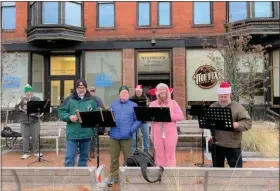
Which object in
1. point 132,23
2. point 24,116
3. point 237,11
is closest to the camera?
point 24,116

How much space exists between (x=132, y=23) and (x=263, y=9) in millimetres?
6723

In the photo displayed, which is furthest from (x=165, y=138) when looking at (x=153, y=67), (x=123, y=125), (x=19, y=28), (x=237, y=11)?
(x=19, y=28)

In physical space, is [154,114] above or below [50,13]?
below

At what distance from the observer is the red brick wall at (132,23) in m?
17.9

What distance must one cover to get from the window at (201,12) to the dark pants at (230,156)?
1382 centimetres

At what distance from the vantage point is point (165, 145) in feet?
17.7

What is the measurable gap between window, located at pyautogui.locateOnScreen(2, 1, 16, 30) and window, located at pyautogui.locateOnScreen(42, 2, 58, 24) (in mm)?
2152

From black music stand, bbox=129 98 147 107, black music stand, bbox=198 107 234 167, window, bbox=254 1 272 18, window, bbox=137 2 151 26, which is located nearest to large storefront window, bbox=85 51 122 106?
window, bbox=137 2 151 26

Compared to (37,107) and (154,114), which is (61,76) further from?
(154,114)

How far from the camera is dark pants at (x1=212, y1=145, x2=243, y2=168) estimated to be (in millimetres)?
5035

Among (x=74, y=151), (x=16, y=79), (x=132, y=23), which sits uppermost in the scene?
(x=132, y=23)

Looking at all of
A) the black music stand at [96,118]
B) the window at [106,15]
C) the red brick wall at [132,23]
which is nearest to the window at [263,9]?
the red brick wall at [132,23]

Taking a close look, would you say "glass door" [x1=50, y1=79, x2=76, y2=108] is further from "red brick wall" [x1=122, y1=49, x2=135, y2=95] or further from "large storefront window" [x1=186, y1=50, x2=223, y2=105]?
"large storefront window" [x1=186, y1=50, x2=223, y2=105]

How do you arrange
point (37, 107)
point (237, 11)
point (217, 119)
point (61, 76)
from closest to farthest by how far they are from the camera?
point (217, 119)
point (37, 107)
point (237, 11)
point (61, 76)
